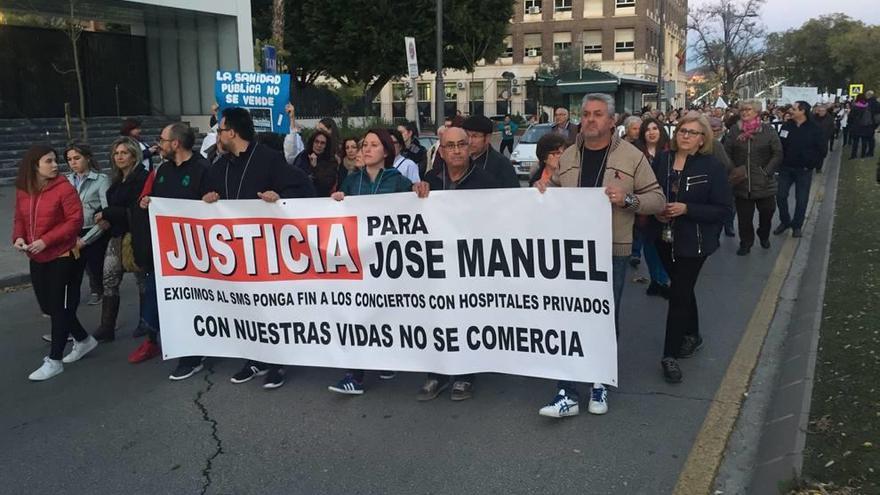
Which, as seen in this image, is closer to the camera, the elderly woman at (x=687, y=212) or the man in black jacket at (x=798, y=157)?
the elderly woman at (x=687, y=212)

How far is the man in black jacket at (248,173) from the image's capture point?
4.95 metres

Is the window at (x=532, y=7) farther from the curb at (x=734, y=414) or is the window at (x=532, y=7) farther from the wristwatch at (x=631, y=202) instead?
the wristwatch at (x=631, y=202)

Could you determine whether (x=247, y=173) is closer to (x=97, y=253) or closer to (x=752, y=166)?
(x=97, y=253)

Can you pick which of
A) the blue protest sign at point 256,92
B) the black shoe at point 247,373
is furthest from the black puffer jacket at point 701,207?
the blue protest sign at point 256,92

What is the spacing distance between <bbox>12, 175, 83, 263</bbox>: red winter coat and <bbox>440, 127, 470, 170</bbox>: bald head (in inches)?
107

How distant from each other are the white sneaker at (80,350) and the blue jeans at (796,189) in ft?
29.0

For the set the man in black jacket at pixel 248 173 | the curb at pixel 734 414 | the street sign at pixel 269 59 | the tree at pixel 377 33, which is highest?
the tree at pixel 377 33

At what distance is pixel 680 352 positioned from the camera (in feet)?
17.6

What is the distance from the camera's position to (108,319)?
20.2 ft

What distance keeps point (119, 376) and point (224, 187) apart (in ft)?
5.32

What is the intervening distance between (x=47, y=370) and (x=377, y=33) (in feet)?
87.6

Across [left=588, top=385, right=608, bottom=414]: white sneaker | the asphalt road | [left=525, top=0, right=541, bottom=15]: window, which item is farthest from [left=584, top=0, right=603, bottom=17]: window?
[left=588, top=385, right=608, bottom=414]: white sneaker

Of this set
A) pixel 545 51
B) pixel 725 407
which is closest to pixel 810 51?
pixel 545 51

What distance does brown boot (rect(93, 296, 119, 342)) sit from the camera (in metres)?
6.15
